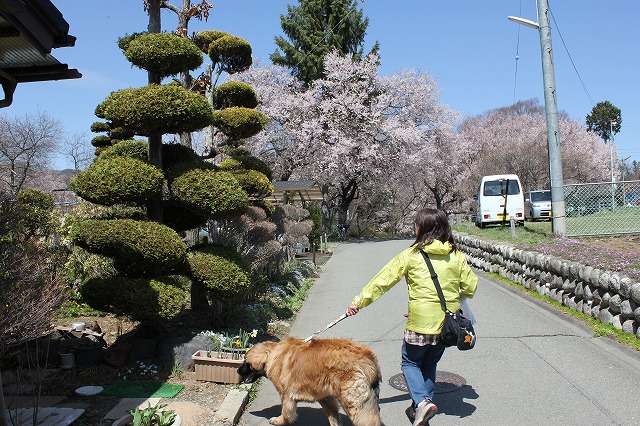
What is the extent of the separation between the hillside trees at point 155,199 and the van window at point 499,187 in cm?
1964

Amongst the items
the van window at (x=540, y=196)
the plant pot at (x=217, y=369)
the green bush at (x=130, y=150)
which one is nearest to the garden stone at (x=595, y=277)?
the plant pot at (x=217, y=369)

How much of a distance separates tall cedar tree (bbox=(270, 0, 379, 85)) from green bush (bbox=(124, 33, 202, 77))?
98.3 ft

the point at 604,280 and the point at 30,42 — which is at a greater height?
the point at 30,42

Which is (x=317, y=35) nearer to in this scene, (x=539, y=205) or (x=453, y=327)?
(x=539, y=205)

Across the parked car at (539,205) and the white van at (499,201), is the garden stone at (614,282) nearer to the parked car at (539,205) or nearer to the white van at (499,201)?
the white van at (499,201)

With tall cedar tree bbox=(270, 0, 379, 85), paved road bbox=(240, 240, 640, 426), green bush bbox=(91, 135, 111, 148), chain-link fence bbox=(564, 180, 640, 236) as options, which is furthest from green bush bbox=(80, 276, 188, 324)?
tall cedar tree bbox=(270, 0, 379, 85)

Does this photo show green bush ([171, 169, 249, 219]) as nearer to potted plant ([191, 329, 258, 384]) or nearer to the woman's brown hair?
potted plant ([191, 329, 258, 384])

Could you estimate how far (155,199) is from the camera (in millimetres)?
6895

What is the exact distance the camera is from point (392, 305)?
35.6 feet

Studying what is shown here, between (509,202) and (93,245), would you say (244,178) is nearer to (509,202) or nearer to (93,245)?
(93,245)

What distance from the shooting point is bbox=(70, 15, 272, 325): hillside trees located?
6012 millimetres

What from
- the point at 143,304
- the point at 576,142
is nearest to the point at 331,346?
the point at 143,304

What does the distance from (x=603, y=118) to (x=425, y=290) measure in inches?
3537

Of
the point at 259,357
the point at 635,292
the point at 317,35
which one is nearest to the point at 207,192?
the point at 259,357
